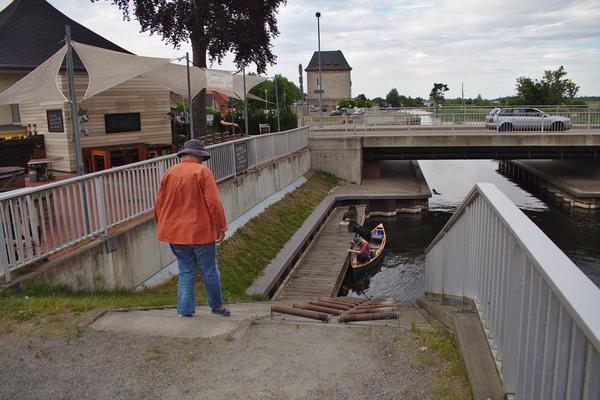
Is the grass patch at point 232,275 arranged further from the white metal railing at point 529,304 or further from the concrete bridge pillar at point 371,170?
the concrete bridge pillar at point 371,170

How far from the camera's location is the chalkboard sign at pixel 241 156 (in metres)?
14.8

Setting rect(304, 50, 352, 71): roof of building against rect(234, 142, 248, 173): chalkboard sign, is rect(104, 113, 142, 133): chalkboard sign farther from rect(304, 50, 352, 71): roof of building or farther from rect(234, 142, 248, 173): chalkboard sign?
rect(304, 50, 352, 71): roof of building

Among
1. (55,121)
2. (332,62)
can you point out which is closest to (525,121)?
(55,121)

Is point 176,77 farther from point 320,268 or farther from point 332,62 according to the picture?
point 332,62

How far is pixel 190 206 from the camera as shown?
4980 millimetres

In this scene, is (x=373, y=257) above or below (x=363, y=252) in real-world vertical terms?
below

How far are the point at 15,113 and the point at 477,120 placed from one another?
82.8 ft

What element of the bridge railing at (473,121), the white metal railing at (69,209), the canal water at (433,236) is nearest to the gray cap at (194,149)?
the white metal railing at (69,209)

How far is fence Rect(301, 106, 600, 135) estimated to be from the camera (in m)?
29.8

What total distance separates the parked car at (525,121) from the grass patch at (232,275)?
1121cm

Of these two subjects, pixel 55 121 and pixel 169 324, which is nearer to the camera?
pixel 169 324

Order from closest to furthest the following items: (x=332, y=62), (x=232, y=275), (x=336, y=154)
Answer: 1. (x=232, y=275)
2. (x=336, y=154)
3. (x=332, y=62)

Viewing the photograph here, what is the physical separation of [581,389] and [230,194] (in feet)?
41.8

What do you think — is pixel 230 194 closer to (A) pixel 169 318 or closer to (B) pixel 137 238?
(B) pixel 137 238
